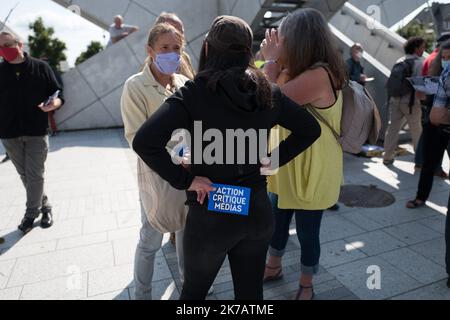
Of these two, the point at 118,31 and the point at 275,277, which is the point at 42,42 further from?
the point at 275,277

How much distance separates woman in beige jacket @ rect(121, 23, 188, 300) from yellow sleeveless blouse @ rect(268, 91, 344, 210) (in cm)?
76

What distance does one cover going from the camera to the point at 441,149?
409 cm

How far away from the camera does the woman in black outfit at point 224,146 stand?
149cm

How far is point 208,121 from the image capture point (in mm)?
1520

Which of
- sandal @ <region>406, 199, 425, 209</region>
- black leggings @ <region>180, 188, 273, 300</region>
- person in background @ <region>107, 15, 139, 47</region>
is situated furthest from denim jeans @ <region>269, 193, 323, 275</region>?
person in background @ <region>107, 15, 139, 47</region>

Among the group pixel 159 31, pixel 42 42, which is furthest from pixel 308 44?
pixel 42 42

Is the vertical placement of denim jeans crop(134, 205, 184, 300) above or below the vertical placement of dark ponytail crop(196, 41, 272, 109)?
below

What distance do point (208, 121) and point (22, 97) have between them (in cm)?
291

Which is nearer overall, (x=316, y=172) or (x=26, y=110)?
(x=316, y=172)

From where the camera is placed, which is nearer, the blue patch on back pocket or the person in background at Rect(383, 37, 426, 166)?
the blue patch on back pocket

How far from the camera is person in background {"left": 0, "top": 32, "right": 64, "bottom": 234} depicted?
3.52m

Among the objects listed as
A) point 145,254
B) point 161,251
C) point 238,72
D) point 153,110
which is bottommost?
point 161,251

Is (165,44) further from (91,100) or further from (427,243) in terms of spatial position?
(91,100)

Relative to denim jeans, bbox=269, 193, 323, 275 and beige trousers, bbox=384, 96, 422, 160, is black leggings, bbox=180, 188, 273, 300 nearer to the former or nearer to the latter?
denim jeans, bbox=269, 193, 323, 275
